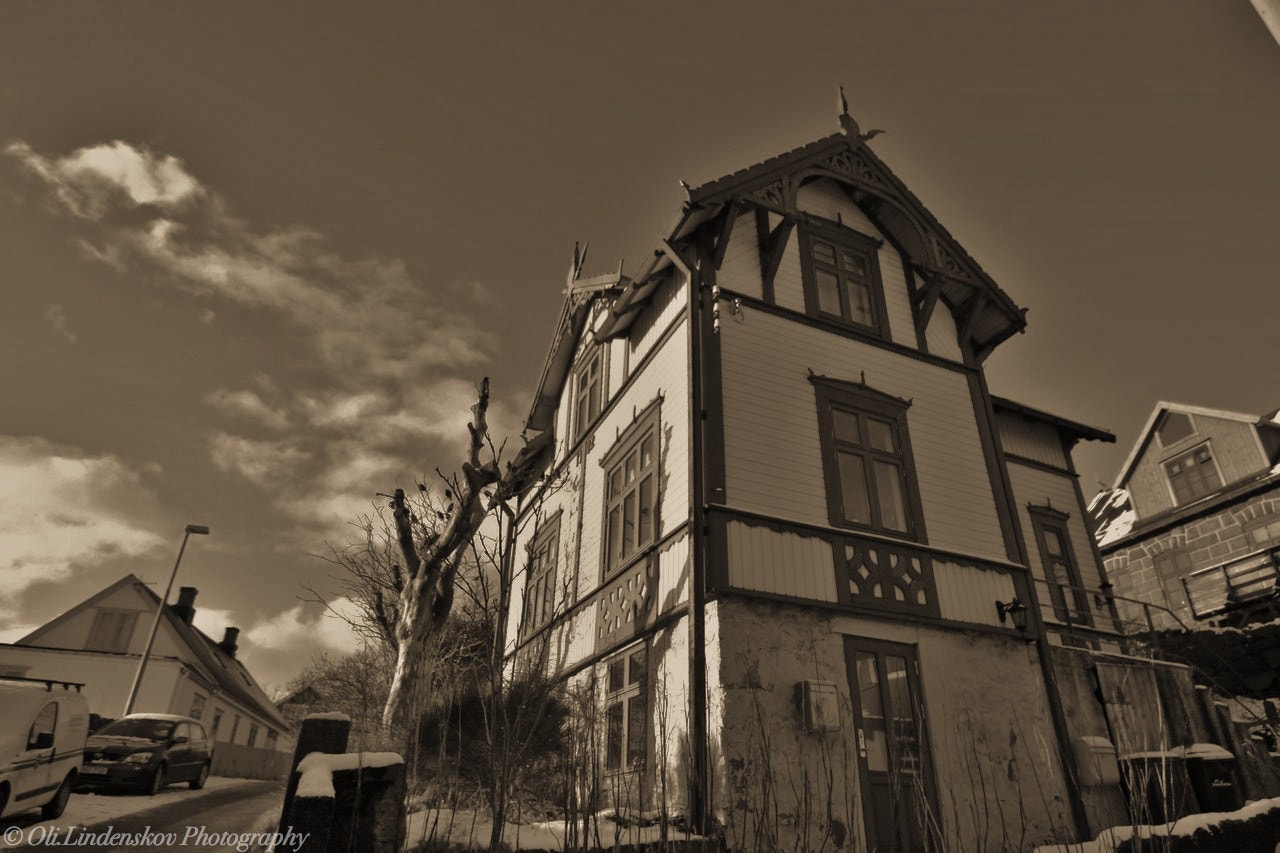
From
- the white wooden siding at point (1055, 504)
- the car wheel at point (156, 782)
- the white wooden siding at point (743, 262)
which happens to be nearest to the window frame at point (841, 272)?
the white wooden siding at point (743, 262)

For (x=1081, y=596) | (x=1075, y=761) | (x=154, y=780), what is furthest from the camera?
(x=1081, y=596)

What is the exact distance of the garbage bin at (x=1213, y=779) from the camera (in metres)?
9.38

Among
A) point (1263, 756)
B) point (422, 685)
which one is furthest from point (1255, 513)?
point (422, 685)

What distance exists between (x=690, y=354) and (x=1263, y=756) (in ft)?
36.3

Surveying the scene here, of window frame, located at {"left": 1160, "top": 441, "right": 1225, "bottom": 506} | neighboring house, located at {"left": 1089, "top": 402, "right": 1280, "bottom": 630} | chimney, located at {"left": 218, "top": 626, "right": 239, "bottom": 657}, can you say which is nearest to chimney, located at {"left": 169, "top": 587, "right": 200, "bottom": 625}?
chimney, located at {"left": 218, "top": 626, "right": 239, "bottom": 657}

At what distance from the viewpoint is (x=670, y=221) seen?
11.7 m

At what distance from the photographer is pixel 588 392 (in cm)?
1650

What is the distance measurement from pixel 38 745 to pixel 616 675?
301 inches

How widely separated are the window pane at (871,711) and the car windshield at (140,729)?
13.5 m

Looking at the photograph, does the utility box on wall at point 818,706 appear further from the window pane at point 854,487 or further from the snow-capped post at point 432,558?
the snow-capped post at point 432,558

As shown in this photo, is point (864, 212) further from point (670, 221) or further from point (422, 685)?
point (422, 685)

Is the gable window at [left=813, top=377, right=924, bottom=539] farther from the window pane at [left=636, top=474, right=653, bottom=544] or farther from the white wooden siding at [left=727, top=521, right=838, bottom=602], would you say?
the window pane at [left=636, top=474, right=653, bottom=544]

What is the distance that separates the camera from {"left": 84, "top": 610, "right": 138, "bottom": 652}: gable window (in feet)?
95.2

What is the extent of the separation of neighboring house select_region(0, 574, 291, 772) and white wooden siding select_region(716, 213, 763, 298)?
2437cm
